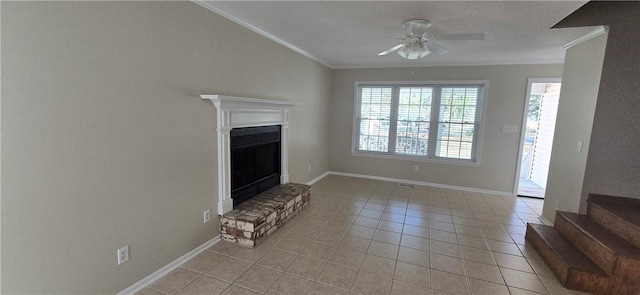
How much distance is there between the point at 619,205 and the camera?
2.81 metres

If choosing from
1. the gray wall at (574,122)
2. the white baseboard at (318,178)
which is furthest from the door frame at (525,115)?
the white baseboard at (318,178)

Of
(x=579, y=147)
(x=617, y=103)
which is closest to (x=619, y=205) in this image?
(x=579, y=147)

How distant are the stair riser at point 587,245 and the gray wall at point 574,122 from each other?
41cm

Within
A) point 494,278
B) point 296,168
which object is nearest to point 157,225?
point 296,168

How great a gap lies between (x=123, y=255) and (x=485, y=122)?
5.47 metres

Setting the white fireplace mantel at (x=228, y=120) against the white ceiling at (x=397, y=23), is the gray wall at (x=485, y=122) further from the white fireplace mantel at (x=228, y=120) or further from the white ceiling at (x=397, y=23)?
the white fireplace mantel at (x=228, y=120)

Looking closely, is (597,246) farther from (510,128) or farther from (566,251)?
(510,128)

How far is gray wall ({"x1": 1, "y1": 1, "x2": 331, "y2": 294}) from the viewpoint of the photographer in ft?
4.82

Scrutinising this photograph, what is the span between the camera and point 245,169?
328cm

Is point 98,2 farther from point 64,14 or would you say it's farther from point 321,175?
point 321,175

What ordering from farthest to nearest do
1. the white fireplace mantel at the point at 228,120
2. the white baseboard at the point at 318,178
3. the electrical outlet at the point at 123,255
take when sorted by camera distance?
the white baseboard at the point at 318,178 < the white fireplace mantel at the point at 228,120 < the electrical outlet at the point at 123,255

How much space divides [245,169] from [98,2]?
6.63 feet

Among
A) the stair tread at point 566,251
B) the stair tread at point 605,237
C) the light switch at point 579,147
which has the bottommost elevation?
the stair tread at point 566,251

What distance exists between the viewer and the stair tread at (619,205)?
8.33 ft
